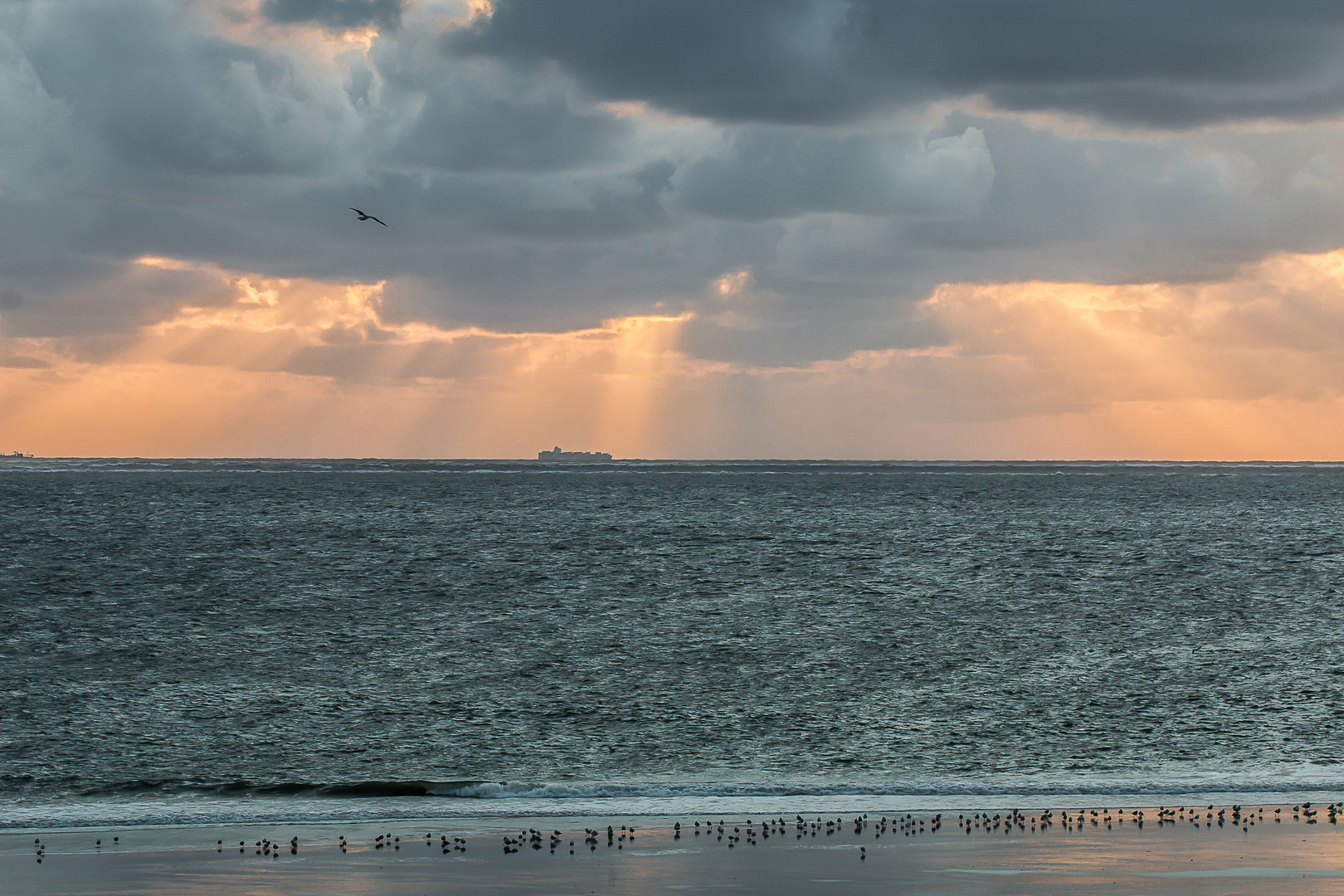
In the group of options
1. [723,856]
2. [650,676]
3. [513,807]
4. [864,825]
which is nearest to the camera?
[723,856]

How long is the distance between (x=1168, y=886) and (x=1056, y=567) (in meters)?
75.4

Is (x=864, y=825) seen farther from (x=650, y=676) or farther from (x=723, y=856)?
(x=650, y=676)

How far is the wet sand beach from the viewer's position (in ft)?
74.1

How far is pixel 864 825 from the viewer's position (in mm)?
→ 27922

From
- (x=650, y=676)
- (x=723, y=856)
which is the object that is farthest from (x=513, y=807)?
(x=650, y=676)

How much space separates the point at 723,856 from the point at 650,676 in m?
27.0

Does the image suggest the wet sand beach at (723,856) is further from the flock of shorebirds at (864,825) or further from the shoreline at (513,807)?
the shoreline at (513,807)

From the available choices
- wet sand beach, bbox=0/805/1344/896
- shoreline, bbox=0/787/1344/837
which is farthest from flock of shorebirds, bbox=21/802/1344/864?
shoreline, bbox=0/787/1344/837

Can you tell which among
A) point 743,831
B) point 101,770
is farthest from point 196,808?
point 743,831

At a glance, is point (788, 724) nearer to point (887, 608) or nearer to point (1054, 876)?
point (1054, 876)

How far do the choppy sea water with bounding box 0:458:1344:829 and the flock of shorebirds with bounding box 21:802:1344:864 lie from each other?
2648 millimetres

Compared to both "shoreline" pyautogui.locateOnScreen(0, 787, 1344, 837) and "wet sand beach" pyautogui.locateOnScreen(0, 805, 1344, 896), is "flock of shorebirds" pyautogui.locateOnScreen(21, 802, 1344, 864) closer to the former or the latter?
"wet sand beach" pyautogui.locateOnScreen(0, 805, 1344, 896)

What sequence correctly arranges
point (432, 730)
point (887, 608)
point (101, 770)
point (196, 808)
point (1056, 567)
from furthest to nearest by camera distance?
point (1056, 567) < point (887, 608) < point (432, 730) < point (101, 770) < point (196, 808)

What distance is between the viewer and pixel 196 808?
105 ft
